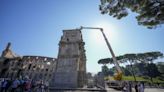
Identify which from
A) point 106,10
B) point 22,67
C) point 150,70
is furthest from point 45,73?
point 150,70

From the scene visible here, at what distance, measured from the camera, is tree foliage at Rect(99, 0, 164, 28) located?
10156mm

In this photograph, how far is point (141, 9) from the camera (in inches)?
424

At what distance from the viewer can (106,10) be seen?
11.7 meters

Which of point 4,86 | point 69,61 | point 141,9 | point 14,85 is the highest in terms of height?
point 141,9

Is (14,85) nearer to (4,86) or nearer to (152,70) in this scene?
(4,86)

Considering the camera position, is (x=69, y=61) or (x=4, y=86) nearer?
(x=4, y=86)

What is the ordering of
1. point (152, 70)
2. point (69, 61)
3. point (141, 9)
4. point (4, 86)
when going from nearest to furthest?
point (141, 9) → point (4, 86) → point (69, 61) → point (152, 70)

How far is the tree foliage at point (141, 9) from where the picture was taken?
1016cm

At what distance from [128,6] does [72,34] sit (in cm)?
1723

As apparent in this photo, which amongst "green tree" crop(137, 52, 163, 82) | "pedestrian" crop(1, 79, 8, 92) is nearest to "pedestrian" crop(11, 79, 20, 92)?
"pedestrian" crop(1, 79, 8, 92)

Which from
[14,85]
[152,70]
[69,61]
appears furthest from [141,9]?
[152,70]

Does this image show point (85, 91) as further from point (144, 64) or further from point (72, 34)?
point (144, 64)

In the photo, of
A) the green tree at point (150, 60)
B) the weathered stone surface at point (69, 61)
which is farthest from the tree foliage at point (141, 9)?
the green tree at point (150, 60)

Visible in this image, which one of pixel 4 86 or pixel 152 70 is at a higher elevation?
pixel 152 70
